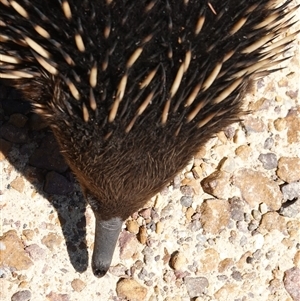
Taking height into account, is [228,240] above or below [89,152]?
below

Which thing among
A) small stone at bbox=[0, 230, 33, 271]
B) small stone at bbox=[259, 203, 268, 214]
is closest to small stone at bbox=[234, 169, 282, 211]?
small stone at bbox=[259, 203, 268, 214]

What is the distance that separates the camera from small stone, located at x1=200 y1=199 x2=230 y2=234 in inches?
82.1

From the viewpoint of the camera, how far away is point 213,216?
6.86 feet

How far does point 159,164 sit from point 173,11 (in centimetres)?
32

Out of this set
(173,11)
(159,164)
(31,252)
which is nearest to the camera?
(173,11)

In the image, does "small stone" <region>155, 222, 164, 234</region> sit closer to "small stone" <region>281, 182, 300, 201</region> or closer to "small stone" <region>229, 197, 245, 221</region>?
"small stone" <region>229, 197, 245, 221</region>

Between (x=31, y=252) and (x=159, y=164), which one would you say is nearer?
→ (x=159, y=164)

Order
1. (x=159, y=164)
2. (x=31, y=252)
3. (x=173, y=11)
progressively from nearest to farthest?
(x=173, y=11), (x=159, y=164), (x=31, y=252)

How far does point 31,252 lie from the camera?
78.0 inches

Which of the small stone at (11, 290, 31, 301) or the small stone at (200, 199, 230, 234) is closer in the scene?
the small stone at (11, 290, 31, 301)

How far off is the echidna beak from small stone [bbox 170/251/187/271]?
1.01 feet

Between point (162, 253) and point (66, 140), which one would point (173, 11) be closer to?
point (66, 140)

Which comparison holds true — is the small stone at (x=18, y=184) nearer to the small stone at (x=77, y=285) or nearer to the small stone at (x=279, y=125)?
the small stone at (x=77, y=285)

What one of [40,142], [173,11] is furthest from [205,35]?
[40,142]
